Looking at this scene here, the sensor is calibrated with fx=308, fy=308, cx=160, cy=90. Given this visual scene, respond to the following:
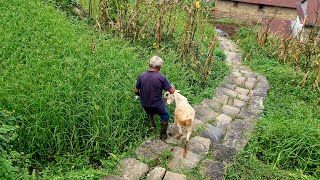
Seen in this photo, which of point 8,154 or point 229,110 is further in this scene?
point 229,110

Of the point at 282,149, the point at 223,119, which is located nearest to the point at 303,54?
the point at 223,119

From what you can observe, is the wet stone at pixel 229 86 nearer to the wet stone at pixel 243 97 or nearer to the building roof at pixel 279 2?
the wet stone at pixel 243 97

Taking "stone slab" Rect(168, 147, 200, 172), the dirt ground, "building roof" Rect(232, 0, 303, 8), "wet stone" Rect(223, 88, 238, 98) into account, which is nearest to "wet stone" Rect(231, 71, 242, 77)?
"wet stone" Rect(223, 88, 238, 98)

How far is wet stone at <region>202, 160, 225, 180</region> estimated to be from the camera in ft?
11.9

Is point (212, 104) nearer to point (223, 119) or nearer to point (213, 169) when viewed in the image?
point (223, 119)

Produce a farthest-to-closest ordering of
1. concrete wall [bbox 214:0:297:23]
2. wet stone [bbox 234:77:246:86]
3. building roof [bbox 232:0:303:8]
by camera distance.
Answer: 1. concrete wall [bbox 214:0:297:23]
2. building roof [bbox 232:0:303:8]
3. wet stone [bbox 234:77:246:86]

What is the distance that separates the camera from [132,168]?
3623mm

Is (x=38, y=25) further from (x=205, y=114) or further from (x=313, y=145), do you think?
(x=313, y=145)

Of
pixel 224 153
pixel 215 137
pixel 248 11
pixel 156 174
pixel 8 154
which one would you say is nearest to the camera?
pixel 8 154

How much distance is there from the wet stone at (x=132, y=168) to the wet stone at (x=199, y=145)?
771 millimetres

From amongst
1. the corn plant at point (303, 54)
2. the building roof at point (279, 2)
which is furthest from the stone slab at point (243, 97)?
the building roof at point (279, 2)

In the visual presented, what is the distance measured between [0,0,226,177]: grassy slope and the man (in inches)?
13.0

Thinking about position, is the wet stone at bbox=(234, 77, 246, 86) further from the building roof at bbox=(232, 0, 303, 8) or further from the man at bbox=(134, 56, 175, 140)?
the building roof at bbox=(232, 0, 303, 8)

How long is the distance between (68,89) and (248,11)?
17445mm
